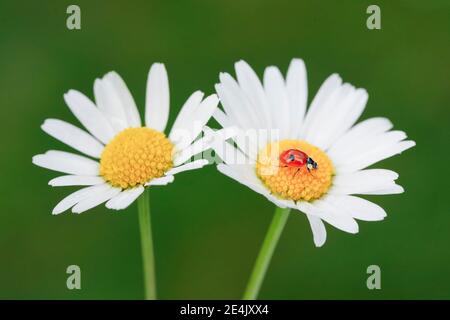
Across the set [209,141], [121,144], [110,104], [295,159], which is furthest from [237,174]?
[110,104]

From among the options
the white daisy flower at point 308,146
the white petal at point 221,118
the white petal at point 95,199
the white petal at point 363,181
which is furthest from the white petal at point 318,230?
the white petal at point 95,199

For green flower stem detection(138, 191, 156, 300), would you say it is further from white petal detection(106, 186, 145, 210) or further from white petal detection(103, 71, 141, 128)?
white petal detection(103, 71, 141, 128)

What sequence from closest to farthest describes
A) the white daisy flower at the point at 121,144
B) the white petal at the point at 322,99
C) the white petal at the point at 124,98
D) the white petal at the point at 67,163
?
the white daisy flower at the point at 121,144 → the white petal at the point at 67,163 → the white petal at the point at 124,98 → the white petal at the point at 322,99

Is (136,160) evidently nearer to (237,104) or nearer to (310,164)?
(237,104)

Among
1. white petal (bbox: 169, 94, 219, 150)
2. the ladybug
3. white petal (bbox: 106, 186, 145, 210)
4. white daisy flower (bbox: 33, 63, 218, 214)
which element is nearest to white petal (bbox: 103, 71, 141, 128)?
white daisy flower (bbox: 33, 63, 218, 214)

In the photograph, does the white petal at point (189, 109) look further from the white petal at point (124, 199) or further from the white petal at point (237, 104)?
the white petal at point (124, 199)

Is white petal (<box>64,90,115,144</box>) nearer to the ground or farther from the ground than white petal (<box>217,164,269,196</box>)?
farther from the ground
